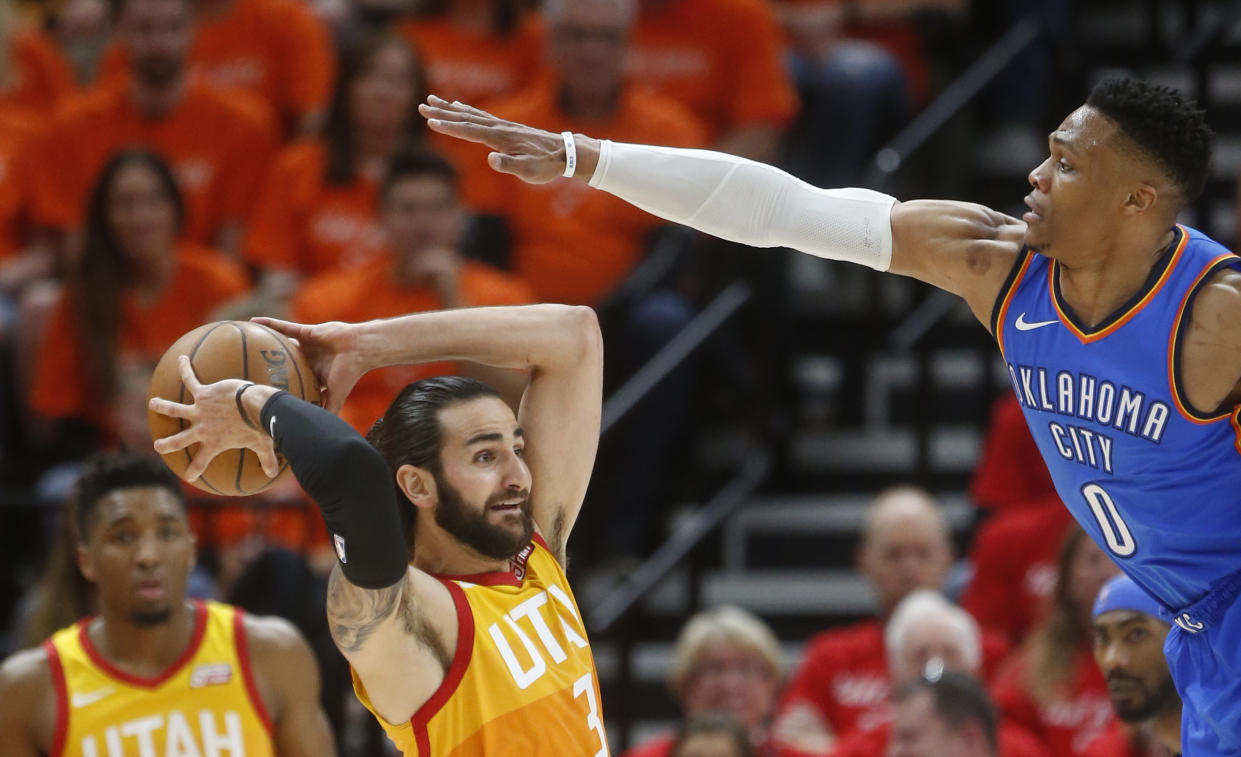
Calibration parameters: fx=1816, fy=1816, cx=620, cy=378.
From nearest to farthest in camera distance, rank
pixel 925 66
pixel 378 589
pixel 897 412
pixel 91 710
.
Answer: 1. pixel 378 589
2. pixel 91 710
3. pixel 897 412
4. pixel 925 66

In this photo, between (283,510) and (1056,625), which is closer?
(1056,625)

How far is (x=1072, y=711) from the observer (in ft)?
21.0

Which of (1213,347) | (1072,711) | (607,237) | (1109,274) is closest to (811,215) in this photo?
(1109,274)

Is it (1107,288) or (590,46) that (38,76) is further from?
(1107,288)

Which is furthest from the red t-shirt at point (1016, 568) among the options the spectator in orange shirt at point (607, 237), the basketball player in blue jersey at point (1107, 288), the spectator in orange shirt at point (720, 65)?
the basketball player in blue jersey at point (1107, 288)

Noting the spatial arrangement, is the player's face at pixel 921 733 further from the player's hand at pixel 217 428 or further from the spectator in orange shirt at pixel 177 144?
the spectator in orange shirt at pixel 177 144

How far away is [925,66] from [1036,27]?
667 mm

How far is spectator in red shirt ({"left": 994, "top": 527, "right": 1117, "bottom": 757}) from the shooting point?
20.8ft

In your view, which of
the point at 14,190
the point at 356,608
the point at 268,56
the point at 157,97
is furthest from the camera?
the point at 268,56

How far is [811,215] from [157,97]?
15.8 feet

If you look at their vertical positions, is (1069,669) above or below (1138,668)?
below

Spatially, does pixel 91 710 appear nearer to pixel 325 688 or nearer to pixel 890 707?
pixel 325 688

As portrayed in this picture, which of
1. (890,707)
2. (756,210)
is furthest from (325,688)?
(756,210)

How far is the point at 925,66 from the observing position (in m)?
9.02
